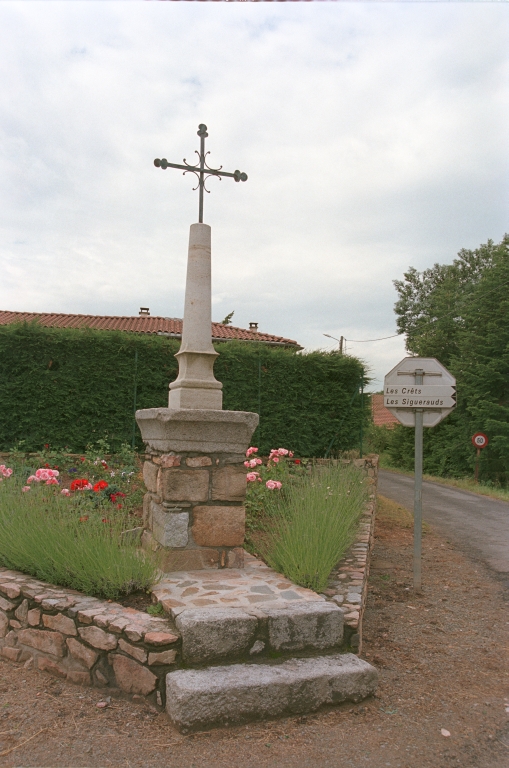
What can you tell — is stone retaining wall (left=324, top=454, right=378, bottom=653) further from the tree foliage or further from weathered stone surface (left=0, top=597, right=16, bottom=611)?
the tree foliage

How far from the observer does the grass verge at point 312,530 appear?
3955 mm

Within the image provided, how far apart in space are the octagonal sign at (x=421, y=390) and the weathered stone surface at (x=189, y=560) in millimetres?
2080

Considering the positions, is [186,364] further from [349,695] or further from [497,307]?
[497,307]

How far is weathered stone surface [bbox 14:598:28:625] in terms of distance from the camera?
11.7 feet

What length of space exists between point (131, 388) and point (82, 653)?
6.09 m

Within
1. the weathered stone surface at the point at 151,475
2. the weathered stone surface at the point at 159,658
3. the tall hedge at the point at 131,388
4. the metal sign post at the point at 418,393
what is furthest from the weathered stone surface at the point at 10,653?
the tall hedge at the point at 131,388

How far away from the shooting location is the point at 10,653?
3.61 metres

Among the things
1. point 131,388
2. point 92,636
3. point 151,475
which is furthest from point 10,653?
point 131,388

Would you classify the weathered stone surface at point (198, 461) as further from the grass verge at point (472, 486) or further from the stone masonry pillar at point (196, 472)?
the grass verge at point (472, 486)

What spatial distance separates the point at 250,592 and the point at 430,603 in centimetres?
210

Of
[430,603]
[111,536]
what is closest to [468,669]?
[430,603]

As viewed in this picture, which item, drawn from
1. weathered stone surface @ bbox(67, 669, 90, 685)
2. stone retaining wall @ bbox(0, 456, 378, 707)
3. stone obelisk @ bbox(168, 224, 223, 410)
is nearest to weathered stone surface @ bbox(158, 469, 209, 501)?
stone obelisk @ bbox(168, 224, 223, 410)

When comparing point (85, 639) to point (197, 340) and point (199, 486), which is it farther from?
point (197, 340)

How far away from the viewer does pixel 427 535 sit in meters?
7.98
